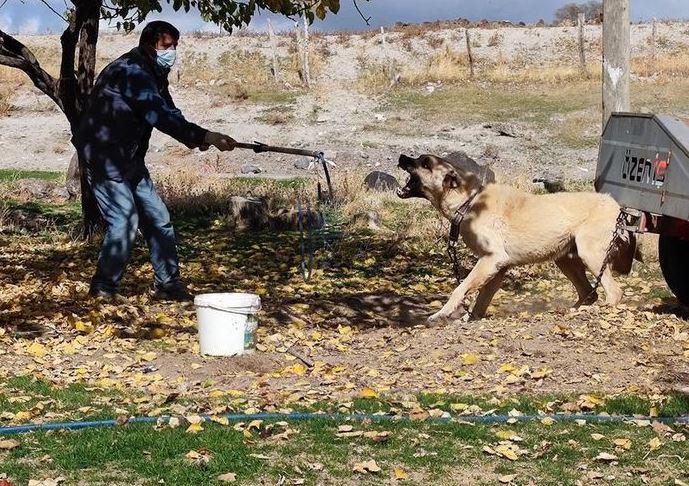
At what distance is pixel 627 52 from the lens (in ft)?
36.8

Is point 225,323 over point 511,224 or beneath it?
beneath

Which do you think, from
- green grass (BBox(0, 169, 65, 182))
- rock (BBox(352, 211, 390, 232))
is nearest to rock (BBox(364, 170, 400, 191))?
rock (BBox(352, 211, 390, 232))

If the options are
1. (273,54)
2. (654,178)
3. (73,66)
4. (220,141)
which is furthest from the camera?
(273,54)

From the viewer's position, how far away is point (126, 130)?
9.03 m

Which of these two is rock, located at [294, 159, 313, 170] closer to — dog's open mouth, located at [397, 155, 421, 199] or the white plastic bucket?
dog's open mouth, located at [397, 155, 421, 199]

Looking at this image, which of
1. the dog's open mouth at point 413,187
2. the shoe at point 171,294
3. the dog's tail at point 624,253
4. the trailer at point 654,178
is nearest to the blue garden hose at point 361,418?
the trailer at point 654,178

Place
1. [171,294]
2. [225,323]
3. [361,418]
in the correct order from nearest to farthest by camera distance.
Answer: [361,418], [225,323], [171,294]

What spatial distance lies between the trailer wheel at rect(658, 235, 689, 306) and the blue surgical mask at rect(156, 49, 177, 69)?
14.6 feet

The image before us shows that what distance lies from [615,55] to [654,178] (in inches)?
116

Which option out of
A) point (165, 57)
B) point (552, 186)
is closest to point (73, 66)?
point (165, 57)

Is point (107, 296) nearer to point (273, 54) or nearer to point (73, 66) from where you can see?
point (73, 66)

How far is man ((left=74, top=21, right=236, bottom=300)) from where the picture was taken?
8.94 m

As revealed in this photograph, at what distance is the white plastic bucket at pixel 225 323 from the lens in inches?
299

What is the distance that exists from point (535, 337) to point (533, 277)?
3.87 m
